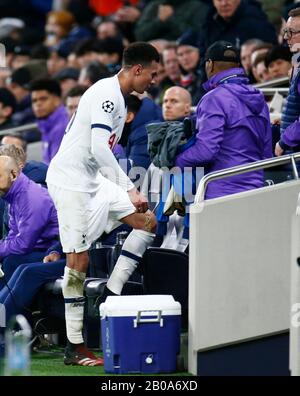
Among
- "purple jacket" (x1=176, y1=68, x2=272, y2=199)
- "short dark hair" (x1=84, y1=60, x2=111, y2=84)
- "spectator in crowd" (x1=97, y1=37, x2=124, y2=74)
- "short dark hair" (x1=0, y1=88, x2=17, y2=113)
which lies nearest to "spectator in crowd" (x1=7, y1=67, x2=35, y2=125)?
"short dark hair" (x1=0, y1=88, x2=17, y2=113)

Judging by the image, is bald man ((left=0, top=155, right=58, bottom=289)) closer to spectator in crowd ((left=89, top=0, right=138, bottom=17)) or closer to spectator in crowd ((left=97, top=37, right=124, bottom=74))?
spectator in crowd ((left=97, top=37, right=124, bottom=74))

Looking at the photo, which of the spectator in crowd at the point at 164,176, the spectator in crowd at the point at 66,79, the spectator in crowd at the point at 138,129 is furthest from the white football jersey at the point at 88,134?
the spectator in crowd at the point at 66,79

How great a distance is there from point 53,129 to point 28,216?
13.9 feet

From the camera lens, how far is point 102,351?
1012 centimetres

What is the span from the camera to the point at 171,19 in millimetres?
17000

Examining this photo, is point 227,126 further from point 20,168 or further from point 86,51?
point 86,51

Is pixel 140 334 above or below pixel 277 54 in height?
below

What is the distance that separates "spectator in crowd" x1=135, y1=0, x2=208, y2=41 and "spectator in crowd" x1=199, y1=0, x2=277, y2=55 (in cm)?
181

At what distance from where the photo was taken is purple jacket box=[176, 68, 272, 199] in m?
9.52

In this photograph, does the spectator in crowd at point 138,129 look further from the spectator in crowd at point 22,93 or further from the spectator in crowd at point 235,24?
the spectator in crowd at point 22,93

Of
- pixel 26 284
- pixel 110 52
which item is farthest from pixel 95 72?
pixel 26 284

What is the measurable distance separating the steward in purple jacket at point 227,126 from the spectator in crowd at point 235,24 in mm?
4170

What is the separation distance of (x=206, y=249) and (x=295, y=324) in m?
0.83

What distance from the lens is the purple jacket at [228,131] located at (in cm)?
952
